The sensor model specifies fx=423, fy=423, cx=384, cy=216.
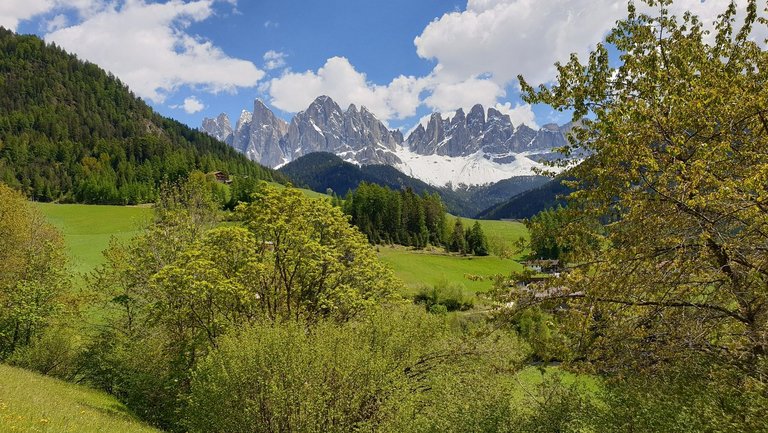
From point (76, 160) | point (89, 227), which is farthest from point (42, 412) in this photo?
point (76, 160)

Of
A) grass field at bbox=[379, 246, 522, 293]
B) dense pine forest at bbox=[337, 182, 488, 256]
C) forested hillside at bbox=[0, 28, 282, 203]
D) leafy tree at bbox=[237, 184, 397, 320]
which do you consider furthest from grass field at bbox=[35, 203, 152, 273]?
dense pine forest at bbox=[337, 182, 488, 256]

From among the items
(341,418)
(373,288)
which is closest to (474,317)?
(373,288)

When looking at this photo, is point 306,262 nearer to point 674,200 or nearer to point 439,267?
point 674,200

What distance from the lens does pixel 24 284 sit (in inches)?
1161

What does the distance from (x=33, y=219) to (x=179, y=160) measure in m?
133

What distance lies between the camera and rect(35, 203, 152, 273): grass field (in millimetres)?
60469

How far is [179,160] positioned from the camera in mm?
166125

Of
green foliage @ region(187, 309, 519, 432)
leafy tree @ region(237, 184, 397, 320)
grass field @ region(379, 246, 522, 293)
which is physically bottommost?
grass field @ region(379, 246, 522, 293)

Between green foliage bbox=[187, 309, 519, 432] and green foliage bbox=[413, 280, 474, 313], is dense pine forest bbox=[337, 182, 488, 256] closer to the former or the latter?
green foliage bbox=[413, 280, 474, 313]

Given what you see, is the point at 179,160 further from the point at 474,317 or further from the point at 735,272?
the point at 735,272

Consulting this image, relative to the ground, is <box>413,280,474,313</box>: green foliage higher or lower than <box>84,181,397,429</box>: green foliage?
lower

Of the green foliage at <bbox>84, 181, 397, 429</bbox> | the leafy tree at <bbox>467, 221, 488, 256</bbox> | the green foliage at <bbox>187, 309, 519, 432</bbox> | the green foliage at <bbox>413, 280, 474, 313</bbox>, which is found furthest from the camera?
the leafy tree at <bbox>467, 221, 488, 256</bbox>

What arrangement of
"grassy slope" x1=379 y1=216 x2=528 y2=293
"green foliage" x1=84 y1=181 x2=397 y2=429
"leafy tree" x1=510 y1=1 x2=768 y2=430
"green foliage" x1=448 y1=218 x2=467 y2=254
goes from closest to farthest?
1. "leafy tree" x1=510 y1=1 x2=768 y2=430
2. "green foliage" x1=84 y1=181 x2=397 y2=429
3. "grassy slope" x1=379 y1=216 x2=528 y2=293
4. "green foliage" x1=448 y1=218 x2=467 y2=254

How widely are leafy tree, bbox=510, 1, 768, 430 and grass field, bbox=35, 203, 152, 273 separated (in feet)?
187
